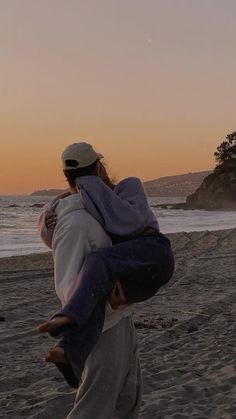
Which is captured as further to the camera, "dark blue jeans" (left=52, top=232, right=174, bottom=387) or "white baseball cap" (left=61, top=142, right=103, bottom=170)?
"white baseball cap" (left=61, top=142, right=103, bottom=170)

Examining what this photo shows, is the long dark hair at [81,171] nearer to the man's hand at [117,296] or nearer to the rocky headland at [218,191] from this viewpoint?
the man's hand at [117,296]

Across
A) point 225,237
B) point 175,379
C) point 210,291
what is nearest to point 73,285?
point 175,379

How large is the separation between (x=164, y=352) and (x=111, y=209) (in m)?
3.75

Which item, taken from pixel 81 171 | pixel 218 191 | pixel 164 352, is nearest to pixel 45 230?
pixel 81 171

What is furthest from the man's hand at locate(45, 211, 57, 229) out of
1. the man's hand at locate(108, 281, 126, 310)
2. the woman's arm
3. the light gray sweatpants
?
the light gray sweatpants

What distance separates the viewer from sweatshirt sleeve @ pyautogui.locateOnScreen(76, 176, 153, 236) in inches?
90.1

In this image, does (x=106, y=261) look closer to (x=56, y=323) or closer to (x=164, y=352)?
(x=56, y=323)

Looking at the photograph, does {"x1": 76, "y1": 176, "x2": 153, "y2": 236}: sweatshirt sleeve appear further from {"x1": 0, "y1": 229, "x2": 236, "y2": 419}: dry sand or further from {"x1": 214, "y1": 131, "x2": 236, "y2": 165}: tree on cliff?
{"x1": 214, "y1": 131, "x2": 236, "y2": 165}: tree on cliff

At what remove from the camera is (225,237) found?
21.8 m

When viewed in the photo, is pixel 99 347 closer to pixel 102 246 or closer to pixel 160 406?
pixel 102 246

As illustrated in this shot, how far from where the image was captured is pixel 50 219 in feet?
7.84

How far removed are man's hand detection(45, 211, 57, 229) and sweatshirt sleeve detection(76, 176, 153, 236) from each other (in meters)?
0.19

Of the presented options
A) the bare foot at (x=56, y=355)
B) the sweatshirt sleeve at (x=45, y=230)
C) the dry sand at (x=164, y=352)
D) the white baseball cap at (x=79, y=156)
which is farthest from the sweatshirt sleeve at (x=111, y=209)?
the dry sand at (x=164, y=352)

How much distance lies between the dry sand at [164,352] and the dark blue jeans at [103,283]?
6.83 feet
